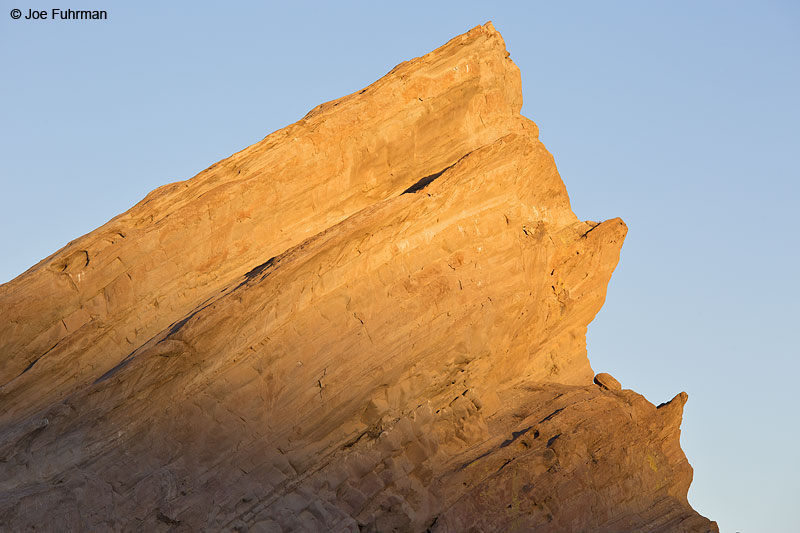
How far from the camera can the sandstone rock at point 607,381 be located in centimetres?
3425

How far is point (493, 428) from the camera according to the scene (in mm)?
30578

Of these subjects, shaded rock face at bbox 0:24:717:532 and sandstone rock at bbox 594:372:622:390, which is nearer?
shaded rock face at bbox 0:24:717:532

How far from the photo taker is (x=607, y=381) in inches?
1353

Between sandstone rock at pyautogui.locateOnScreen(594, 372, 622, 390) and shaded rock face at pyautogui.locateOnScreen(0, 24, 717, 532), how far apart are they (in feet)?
1.49

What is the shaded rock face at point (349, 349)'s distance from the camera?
1065 inches

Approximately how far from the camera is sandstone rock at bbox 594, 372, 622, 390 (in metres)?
34.2

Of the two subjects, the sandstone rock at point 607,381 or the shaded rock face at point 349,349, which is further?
the sandstone rock at point 607,381

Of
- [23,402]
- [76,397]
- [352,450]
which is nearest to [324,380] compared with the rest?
[352,450]

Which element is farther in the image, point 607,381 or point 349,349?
point 607,381

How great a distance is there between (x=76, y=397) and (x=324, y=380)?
20.4ft

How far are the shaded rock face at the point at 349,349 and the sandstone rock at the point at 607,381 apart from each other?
45 centimetres

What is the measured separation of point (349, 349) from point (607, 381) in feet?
32.0

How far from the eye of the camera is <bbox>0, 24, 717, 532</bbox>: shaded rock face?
2705 centimetres

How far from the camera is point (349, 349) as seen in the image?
28.8 metres
